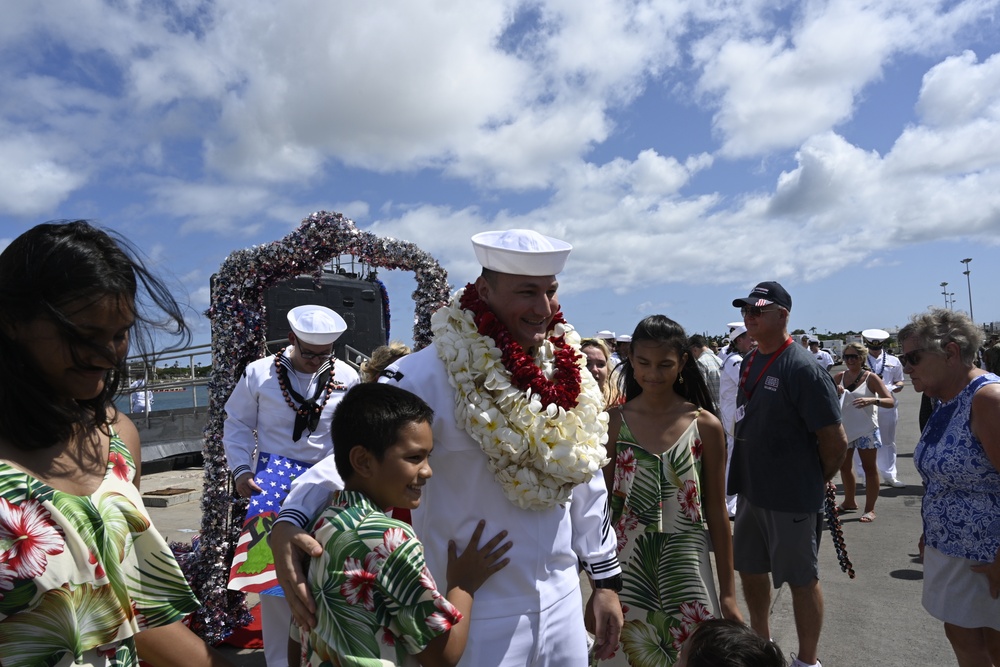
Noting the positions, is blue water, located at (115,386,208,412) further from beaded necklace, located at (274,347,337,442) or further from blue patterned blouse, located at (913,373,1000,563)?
blue patterned blouse, located at (913,373,1000,563)

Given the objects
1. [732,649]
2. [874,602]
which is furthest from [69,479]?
[874,602]

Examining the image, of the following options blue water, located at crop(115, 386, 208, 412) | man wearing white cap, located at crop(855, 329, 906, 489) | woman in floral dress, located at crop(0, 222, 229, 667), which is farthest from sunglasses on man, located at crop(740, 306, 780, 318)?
blue water, located at crop(115, 386, 208, 412)

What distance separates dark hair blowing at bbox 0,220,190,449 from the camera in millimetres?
1408

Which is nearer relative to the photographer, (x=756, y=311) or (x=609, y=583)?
(x=609, y=583)

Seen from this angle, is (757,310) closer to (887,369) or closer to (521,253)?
(521,253)

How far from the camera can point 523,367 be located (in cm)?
237

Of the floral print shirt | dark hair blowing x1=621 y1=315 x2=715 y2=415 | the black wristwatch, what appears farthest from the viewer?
dark hair blowing x1=621 y1=315 x2=715 y2=415

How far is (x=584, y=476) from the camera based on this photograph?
2332 millimetres

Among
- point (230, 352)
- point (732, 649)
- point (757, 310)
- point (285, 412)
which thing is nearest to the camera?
point (732, 649)

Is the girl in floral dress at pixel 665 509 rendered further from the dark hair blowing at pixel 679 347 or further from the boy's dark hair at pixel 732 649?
the boy's dark hair at pixel 732 649

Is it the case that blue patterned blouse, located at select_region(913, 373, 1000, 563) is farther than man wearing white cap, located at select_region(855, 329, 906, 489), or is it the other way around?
man wearing white cap, located at select_region(855, 329, 906, 489)

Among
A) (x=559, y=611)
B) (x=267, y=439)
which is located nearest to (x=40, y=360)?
(x=559, y=611)

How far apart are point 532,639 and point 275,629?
2375 mm

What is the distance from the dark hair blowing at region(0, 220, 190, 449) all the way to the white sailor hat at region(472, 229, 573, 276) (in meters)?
1.12
